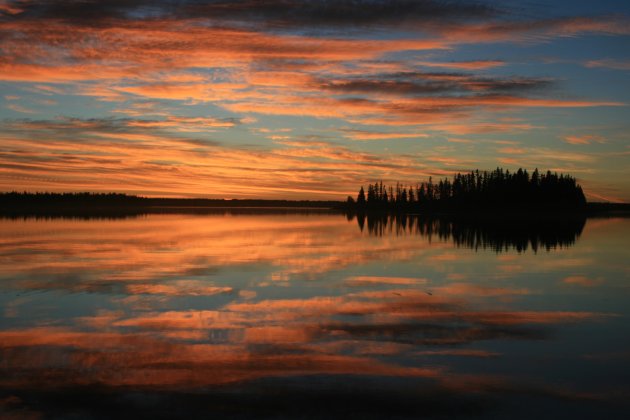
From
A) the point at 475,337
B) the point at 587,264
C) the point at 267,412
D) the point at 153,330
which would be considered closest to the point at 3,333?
the point at 153,330

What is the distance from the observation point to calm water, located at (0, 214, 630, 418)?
9.61 metres

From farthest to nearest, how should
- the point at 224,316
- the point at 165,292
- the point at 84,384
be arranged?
the point at 165,292 → the point at 224,316 → the point at 84,384

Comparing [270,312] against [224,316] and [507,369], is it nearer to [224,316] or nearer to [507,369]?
[224,316]

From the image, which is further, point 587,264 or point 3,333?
point 587,264

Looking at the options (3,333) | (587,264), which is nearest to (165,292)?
(3,333)

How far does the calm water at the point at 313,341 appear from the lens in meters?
9.61

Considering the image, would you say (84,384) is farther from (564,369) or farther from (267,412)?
(564,369)

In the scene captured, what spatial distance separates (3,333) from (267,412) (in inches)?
319

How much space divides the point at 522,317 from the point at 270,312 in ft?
22.5

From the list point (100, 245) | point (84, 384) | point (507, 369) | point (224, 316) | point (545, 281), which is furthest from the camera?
point (100, 245)

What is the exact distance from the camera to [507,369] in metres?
11.4

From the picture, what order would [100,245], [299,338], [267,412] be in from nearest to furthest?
[267,412] → [299,338] → [100,245]

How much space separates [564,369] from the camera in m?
11.4

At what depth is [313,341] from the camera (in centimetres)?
1341
